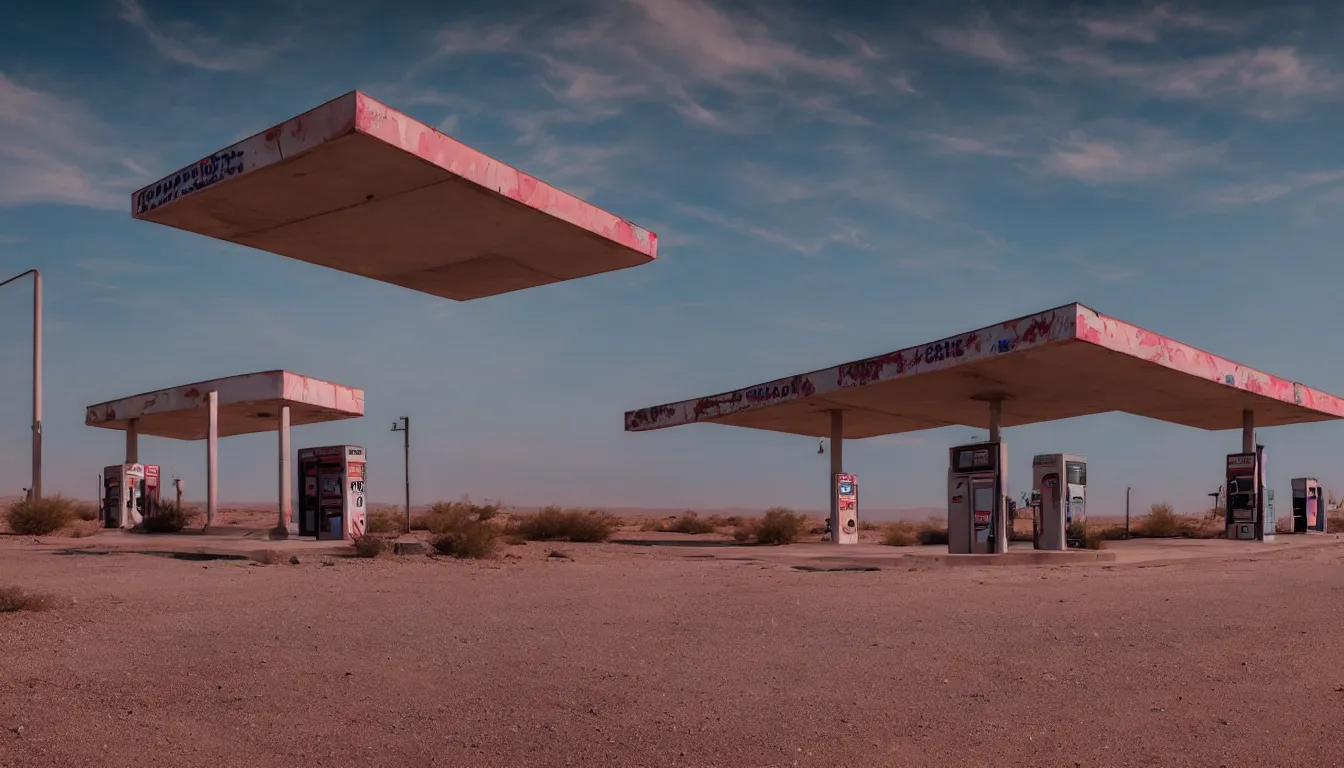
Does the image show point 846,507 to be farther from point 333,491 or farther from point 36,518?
point 36,518

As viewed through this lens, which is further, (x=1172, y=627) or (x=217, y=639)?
(x=1172, y=627)

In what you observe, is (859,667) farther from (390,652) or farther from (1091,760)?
(390,652)

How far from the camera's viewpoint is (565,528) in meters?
28.5

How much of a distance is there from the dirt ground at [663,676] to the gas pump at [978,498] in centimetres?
822

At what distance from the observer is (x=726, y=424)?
31.9 meters

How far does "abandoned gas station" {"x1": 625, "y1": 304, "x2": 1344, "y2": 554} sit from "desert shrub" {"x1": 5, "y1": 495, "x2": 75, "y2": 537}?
15284 millimetres

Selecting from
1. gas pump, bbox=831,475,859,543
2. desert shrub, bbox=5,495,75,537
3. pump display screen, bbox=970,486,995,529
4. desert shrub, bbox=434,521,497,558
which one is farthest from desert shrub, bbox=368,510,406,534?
pump display screen, bbox=970,486,995,529

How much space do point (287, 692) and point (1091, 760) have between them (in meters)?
4.72

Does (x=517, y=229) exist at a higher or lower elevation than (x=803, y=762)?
higher

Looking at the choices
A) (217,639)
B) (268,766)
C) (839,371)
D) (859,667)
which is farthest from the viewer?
(839,371)

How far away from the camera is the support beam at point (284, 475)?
26.7m

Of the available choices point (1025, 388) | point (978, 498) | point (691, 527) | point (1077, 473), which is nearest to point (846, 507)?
point (1025, 388)

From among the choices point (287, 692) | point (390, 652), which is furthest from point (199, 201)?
point (287, 692)

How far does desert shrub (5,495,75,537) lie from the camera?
25562 millimetres
